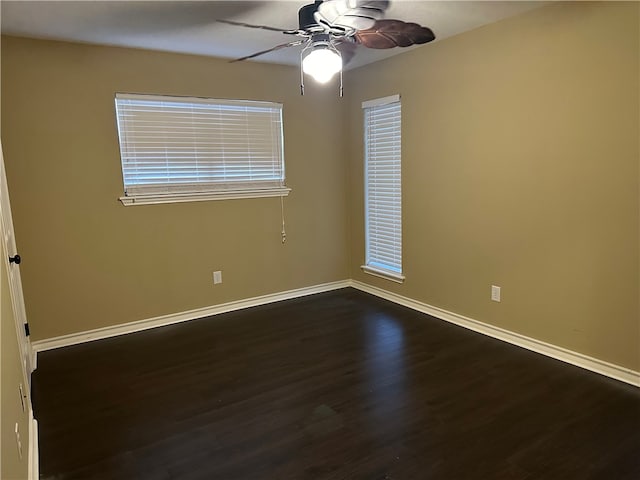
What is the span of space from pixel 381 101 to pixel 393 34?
78.1 inches

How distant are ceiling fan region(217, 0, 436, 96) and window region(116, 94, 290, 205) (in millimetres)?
1759

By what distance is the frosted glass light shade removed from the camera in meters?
2.29

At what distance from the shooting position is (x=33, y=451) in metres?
2.13

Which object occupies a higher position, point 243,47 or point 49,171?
point 243,47

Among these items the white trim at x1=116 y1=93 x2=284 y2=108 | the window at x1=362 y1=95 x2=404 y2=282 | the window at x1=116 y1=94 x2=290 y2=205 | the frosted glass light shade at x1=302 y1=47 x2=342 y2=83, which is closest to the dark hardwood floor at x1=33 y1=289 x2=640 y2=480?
the window at x1=362 y1=95 x2=404 y2=282

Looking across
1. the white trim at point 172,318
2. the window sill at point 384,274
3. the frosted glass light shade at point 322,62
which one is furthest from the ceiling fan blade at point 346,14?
the white trim at point 172,318

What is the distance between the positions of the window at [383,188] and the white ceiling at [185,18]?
3.15 feet

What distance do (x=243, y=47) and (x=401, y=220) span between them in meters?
2.05

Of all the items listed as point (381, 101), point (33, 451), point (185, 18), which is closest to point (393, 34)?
point (185, 18)

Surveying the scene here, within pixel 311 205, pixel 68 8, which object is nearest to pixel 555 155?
pixel 311 205

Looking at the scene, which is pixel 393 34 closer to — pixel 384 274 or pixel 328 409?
pixel 328 409

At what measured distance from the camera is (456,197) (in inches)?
144

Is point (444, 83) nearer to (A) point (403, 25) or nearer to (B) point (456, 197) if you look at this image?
(B) point (456, 197)

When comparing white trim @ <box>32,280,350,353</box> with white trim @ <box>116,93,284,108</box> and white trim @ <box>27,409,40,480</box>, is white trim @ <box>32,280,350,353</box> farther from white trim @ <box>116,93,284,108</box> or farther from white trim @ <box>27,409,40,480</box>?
white trim @ <box>116,93,284,108</box>
